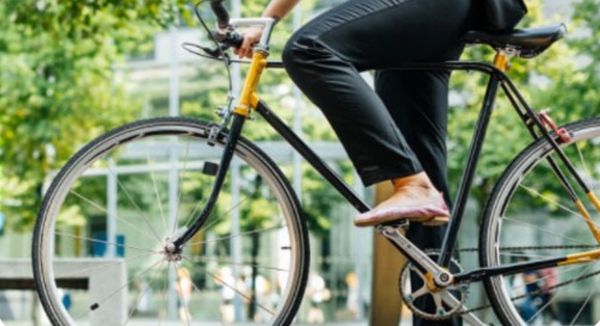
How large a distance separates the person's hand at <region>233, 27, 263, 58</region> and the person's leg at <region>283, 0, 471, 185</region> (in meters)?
0.22

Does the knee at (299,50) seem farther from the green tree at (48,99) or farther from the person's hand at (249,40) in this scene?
the green tree at (48,99)

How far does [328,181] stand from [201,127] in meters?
0.37

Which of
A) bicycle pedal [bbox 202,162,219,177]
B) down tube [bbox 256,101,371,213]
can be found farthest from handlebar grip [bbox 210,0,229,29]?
bicycle pedal [bbox 202,162,219,177]

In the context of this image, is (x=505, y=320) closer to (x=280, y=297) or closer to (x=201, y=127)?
(x=280, y=297)

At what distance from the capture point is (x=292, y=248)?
2887 mm

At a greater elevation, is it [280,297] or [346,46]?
[346,46]

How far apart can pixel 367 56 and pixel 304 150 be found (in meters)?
0.30

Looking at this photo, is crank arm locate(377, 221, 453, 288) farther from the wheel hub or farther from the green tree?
the green tree

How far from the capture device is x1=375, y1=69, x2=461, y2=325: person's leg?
3141mm

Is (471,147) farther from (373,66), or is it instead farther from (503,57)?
(373,66)

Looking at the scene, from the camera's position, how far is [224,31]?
2.93m

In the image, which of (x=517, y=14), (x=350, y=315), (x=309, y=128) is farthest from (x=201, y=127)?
(x=350, y=315)

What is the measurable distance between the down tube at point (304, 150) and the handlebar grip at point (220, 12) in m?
0.22

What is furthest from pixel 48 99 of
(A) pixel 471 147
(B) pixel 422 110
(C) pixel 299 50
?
(C) pixel 299 50
